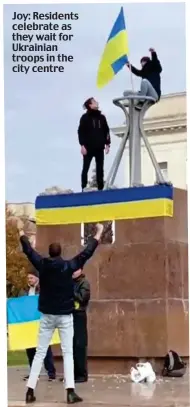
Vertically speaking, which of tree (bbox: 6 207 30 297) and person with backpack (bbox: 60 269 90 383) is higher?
tree (bbox: 6 207 30 297)

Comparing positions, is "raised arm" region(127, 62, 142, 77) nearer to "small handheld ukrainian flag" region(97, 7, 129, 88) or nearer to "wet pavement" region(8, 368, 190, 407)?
"small handheld ukrainian flag" region(97, 7, 129, 88)

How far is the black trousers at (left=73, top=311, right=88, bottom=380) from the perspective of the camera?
26.7 ft

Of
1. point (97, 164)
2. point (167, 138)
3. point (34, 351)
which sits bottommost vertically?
point (34, 351)

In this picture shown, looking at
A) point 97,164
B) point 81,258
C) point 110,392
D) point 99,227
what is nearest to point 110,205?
point 99,227

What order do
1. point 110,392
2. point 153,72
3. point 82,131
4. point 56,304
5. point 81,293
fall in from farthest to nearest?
point 81,293 < point 82,131 < point 153,72 < point 110,392 < point 56,304

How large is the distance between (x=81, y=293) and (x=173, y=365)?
76 cm

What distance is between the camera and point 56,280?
7613 millimetres

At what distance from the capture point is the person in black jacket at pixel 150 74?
311 inches

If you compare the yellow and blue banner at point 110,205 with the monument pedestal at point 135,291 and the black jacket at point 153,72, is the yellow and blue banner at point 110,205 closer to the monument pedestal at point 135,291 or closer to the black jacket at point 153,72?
the monument pedestal at point 135,291

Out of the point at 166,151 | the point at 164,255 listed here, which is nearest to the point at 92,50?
the point at 166,151

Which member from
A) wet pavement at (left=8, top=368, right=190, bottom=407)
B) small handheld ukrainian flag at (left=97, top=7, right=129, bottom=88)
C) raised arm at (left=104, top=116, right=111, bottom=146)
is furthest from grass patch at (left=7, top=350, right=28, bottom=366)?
small handheld ukrainian flag at (left=97, top=7, right=129, bottom=88)

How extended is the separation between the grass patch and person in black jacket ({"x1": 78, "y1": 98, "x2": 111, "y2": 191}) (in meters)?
1.18

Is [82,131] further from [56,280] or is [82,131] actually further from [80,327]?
[80,327]

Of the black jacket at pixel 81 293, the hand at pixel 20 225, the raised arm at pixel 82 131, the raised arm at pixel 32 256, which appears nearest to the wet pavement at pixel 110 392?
the black jacket at pixel 81 293
